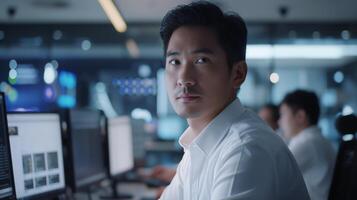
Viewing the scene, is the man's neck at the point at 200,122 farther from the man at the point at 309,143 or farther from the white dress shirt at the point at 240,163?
the man at the point at 309,143

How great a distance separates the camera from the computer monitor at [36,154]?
1.95 meters

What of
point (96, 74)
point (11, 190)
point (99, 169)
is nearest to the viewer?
point (11, 190)

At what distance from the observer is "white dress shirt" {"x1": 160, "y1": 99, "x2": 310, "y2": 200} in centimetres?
124

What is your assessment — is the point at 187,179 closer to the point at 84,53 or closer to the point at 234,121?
the point at 234,121

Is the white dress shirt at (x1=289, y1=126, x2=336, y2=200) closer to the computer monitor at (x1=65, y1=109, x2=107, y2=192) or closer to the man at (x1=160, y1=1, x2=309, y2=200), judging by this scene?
the computer monitor at (x1=65, y1=109, x2=107, y2=192)

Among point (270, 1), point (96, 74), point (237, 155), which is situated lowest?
point (237, 155)

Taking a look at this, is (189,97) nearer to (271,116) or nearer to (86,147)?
(86,147)

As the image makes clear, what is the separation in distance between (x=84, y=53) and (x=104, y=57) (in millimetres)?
380

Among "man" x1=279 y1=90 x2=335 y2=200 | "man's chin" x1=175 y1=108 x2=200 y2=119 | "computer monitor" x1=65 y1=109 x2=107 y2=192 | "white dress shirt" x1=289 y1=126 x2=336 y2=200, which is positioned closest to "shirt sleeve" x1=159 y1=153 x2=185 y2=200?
"man's chin" x1=175 y1=108 x2=200 y2=119

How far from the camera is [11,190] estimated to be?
1.67 m

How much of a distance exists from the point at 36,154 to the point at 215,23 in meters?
0.99

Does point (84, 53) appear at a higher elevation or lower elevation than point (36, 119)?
higher

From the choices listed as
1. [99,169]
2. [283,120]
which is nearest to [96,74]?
[283,120]

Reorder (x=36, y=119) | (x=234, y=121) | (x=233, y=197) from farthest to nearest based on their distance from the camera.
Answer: (x=36, y=119)
(x=234, y=121)
(x=233, y=197)
